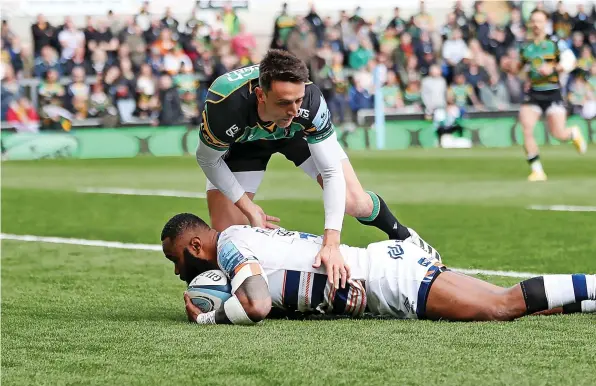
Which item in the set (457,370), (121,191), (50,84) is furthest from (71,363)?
(50,84)

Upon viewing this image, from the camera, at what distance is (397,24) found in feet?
105

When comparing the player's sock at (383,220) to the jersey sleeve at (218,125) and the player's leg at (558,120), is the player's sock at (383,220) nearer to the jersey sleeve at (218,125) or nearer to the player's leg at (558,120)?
the jersey sleeve at (218,125)

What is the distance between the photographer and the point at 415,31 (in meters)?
31.7

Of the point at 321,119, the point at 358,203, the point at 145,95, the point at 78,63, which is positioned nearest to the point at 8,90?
the point at 78,63

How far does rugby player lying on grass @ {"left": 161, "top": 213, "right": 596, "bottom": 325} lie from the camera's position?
662 centimetres

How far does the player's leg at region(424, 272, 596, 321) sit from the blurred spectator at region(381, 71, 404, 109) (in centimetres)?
2310

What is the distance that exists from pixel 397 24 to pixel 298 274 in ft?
84.5

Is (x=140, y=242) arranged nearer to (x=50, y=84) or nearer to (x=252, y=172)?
(x=252, y=172)

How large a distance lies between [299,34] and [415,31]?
380 centimetres

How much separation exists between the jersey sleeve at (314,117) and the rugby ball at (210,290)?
104 centimetres

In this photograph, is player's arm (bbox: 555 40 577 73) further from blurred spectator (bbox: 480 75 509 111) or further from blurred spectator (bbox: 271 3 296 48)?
blurred spectator (bbox: 480 75 509 111)

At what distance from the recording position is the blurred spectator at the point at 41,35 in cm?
2756

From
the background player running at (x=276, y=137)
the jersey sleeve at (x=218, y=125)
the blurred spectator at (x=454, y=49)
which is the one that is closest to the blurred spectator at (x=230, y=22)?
the blurred spectator at (x=454, y=49)

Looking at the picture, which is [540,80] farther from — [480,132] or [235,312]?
[235,312]
